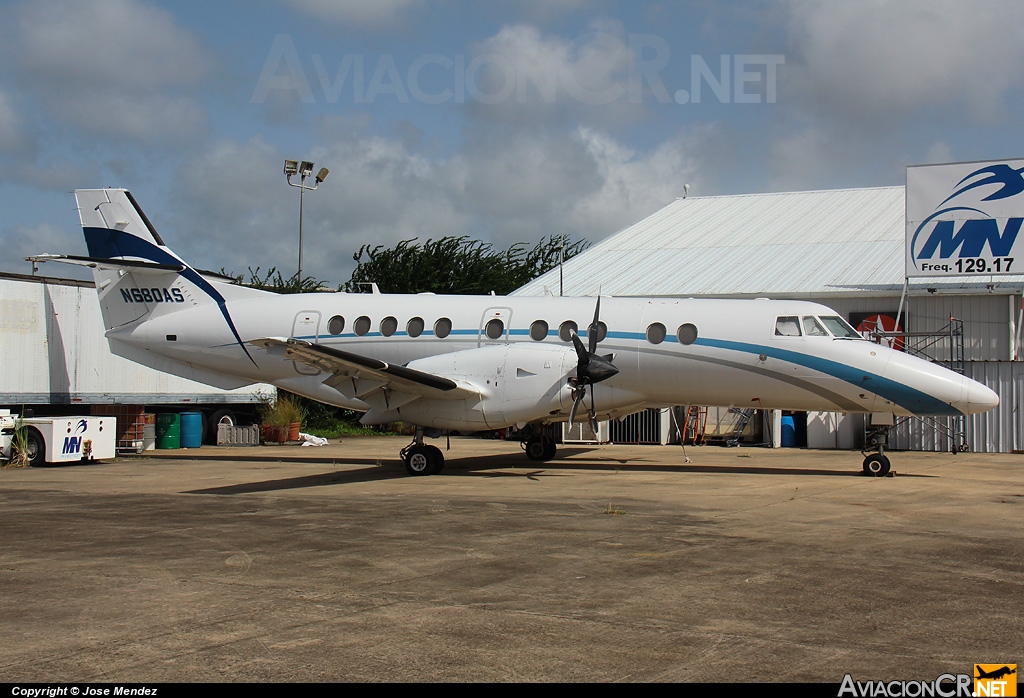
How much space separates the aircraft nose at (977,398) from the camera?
52.5ft

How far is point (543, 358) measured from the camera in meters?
16.8

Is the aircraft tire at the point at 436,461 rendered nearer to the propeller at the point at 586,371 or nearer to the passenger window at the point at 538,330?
the propeller at the point at 586,371

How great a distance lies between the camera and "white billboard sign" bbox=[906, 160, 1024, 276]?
81.6 ft

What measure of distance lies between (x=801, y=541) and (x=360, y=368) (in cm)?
878

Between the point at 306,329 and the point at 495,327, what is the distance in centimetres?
433

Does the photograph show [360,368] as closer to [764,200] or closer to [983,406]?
[983,406]

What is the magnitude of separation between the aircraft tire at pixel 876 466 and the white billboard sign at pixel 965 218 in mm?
10343

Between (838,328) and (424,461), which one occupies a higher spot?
(838,328)

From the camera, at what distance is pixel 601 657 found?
556cm

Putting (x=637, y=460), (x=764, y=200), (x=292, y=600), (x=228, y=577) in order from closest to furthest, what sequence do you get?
(x=292, y=600) < (x=228, y=577) < (x=637, y=460) < (x=764, y=200)

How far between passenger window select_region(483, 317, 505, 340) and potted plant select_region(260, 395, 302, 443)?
39.2 ft

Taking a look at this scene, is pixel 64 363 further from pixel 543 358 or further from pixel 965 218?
pixel 965 218

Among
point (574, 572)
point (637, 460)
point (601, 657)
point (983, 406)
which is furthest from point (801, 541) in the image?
point (637, 460)

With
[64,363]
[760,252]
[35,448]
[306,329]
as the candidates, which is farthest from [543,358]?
[760,252]
